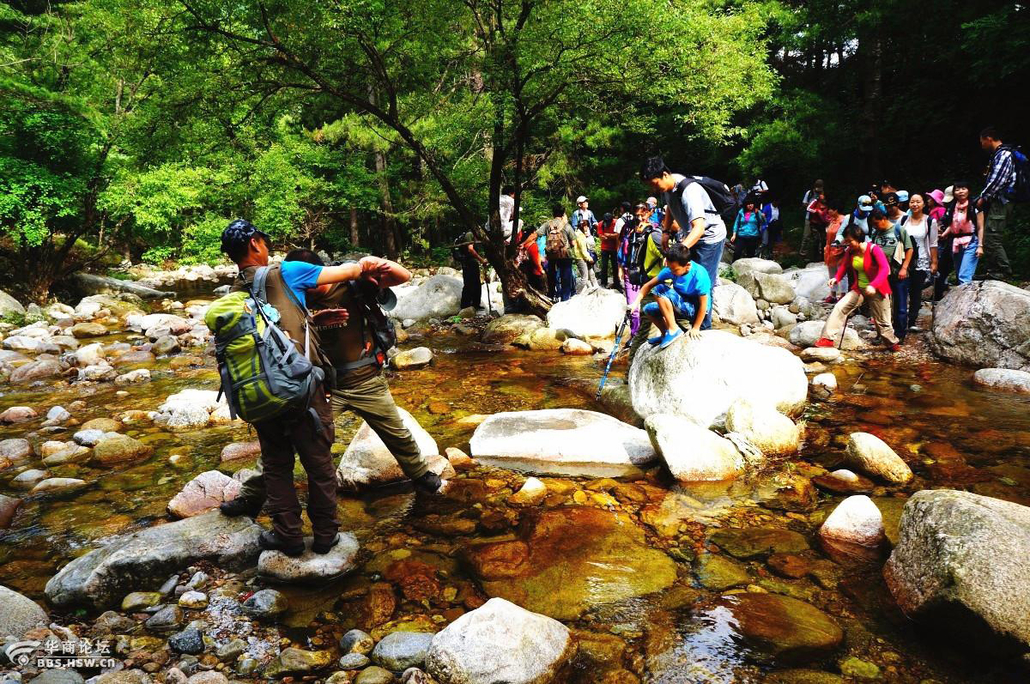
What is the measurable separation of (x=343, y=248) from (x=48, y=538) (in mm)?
24113

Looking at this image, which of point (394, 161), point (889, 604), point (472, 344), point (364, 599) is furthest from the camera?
point (394, 161)

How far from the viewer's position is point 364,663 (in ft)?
9.97

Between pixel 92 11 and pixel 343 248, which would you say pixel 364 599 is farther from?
pixel 343 248

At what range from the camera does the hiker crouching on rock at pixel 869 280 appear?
8.09 metres

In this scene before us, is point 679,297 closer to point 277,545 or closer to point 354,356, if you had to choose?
point 354,356

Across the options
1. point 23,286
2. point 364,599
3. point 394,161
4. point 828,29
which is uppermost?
point 828,29

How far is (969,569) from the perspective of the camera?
2971 mm

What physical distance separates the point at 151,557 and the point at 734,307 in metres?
10.0

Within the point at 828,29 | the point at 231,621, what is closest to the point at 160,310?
the point at 231,621

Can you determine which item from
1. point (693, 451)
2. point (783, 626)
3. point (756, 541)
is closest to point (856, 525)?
point (756, 541)

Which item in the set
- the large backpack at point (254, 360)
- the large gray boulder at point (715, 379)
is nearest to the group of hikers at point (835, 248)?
the large gray boulder at point (715, 379)

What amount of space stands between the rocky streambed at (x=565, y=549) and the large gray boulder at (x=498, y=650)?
1 centimetres

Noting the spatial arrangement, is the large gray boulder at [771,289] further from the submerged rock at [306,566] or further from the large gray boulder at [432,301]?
the submerged rock at [306,566]

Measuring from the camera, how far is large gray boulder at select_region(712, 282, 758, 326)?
11.2 metres
